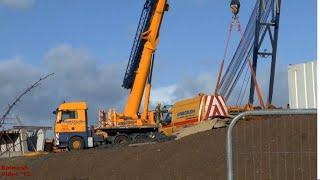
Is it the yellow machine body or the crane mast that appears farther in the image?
the crane mast

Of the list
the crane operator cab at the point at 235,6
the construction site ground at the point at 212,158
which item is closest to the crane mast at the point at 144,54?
the crane operator cab at the point at 235,6

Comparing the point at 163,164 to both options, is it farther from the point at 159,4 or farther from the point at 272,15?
the point at 272,15

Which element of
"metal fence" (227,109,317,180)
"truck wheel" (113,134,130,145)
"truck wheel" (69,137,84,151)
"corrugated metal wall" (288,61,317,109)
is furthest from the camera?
"truck wheel" (113,134,130,145)

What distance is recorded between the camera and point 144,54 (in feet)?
117

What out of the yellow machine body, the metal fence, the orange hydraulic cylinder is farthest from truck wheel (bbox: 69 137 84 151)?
the metal fence

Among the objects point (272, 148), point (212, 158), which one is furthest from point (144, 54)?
point (272, 148)

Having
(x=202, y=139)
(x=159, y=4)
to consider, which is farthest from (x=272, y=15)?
(x=202, y=139)

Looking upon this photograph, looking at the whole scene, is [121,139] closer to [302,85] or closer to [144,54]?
[144,54]

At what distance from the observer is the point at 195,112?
30234 millimetres

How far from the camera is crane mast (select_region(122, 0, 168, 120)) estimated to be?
35469 mm

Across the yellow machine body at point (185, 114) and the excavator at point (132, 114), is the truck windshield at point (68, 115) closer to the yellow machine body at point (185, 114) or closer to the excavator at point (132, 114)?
the excavator at point (132, 114)

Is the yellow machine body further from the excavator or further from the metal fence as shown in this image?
the metal fence

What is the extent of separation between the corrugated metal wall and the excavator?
1659 cm

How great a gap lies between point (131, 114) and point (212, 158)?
1954cm
